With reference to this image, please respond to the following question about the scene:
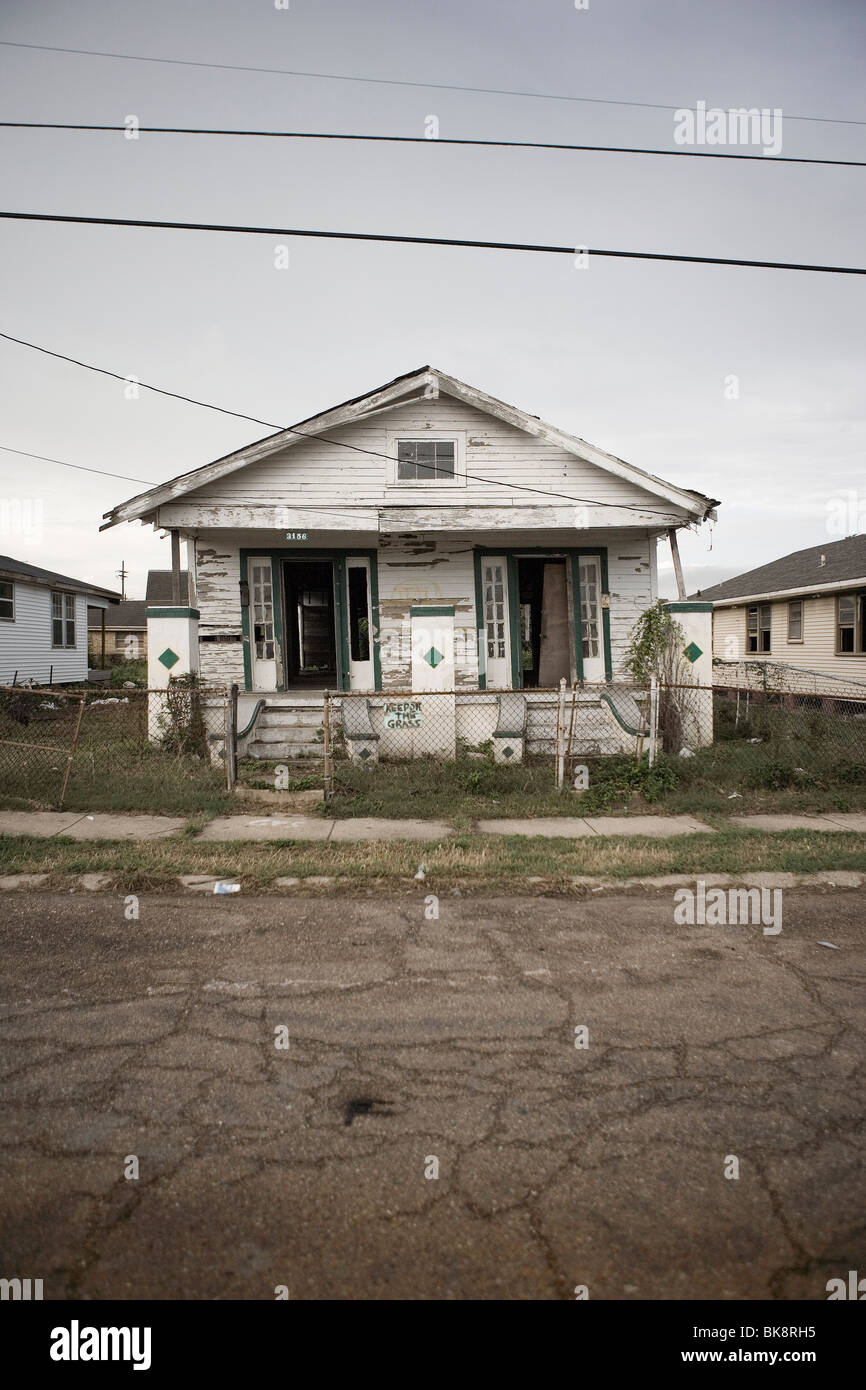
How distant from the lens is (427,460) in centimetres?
1309

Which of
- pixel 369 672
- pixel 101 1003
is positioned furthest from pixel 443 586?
pixel 101 1003

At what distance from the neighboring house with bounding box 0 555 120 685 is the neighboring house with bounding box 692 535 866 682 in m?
21.4

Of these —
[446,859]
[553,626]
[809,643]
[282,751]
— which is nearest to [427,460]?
[553,626]

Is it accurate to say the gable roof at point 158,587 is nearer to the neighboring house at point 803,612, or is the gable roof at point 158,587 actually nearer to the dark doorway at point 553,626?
the neighboring house at point 803,612

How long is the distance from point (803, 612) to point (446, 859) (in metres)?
20.2

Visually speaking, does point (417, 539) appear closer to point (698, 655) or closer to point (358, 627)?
point (358, 627)

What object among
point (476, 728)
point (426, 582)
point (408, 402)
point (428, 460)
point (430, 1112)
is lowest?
point (430, 1112)

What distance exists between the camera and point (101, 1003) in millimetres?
4102

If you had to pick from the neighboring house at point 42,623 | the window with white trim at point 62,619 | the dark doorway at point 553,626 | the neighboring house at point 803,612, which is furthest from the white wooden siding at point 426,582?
the window with white trim at point 62,619

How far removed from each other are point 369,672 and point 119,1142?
1093 cm

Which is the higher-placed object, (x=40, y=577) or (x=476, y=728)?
(x=40, y=577)

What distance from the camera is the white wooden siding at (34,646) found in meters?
23.2
